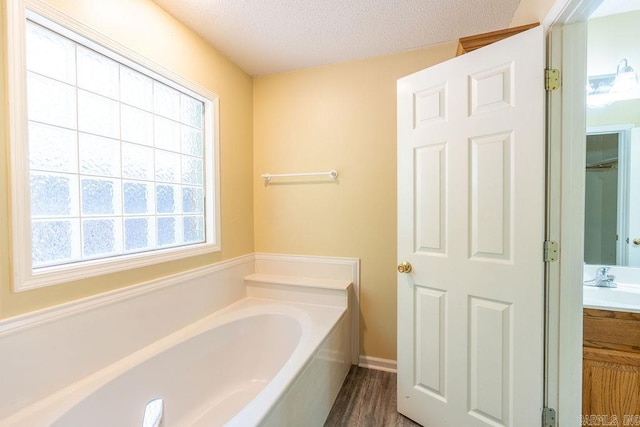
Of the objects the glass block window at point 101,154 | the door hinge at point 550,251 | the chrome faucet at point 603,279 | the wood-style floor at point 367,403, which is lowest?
the wood-style floor at point 367,403

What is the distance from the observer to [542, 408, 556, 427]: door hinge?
44.0 inches

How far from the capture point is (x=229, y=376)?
65.4 inches

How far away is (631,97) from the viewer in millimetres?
1547

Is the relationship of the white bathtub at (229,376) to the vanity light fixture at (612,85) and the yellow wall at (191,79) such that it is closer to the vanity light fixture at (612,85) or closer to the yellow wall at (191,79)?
the yellow wall at (191,79)

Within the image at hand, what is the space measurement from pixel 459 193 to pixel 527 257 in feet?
1.31

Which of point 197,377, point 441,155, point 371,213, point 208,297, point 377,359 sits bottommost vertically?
point 377,359

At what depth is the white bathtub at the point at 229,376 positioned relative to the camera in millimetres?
1016

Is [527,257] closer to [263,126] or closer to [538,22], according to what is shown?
[538,22]

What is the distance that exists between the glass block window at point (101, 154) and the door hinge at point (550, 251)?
2.00 m

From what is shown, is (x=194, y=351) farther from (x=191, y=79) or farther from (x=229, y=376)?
(x=191, y=79)

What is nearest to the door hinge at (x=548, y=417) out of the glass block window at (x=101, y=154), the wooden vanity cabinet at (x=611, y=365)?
the wooden vanity cabinet at (x=611, y=365)

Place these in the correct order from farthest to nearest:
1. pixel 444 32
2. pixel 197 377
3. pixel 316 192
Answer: pixel 316 192
pixel 444 32
pixel 197 377

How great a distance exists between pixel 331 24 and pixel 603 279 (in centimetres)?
228

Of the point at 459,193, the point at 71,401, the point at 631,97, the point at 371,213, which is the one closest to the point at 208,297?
the point at 71,401
